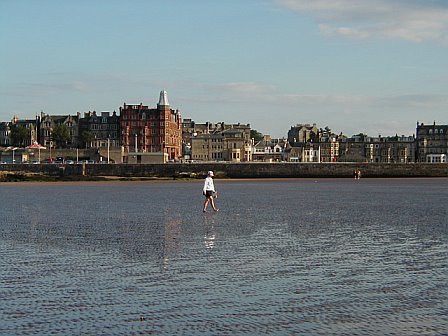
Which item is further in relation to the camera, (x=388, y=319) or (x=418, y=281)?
(x=418, y=281)

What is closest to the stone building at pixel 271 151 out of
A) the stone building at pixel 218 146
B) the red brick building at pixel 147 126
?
the stone building at pixel 218 146

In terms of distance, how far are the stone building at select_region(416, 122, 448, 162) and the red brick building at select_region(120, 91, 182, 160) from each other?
65369 mm

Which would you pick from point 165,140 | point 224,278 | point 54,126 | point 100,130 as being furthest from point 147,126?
point 224,278

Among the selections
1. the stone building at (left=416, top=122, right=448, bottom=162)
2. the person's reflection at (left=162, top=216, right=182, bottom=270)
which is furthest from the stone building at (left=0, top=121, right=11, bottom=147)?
the person's reflection at (left=162, top=216, right=182, bottom=270)

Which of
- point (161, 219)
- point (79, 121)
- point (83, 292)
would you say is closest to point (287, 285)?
point (83, 292)

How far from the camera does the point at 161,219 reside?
29.0 meters

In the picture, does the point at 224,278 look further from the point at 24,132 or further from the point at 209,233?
the point at 24,132

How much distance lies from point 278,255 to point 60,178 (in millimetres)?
78703

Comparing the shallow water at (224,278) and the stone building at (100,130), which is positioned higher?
the stone building at (100,130)

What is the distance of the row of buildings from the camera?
162250mm

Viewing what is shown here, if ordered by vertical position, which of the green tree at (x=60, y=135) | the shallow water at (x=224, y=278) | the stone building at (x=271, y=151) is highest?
the green tree at (x=60, y=135)

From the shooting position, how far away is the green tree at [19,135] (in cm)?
16875

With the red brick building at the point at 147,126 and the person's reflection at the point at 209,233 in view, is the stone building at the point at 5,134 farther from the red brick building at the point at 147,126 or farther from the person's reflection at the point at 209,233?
the person's reflection at the point at 209,233

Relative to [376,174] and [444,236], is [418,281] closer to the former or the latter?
[444,236]
